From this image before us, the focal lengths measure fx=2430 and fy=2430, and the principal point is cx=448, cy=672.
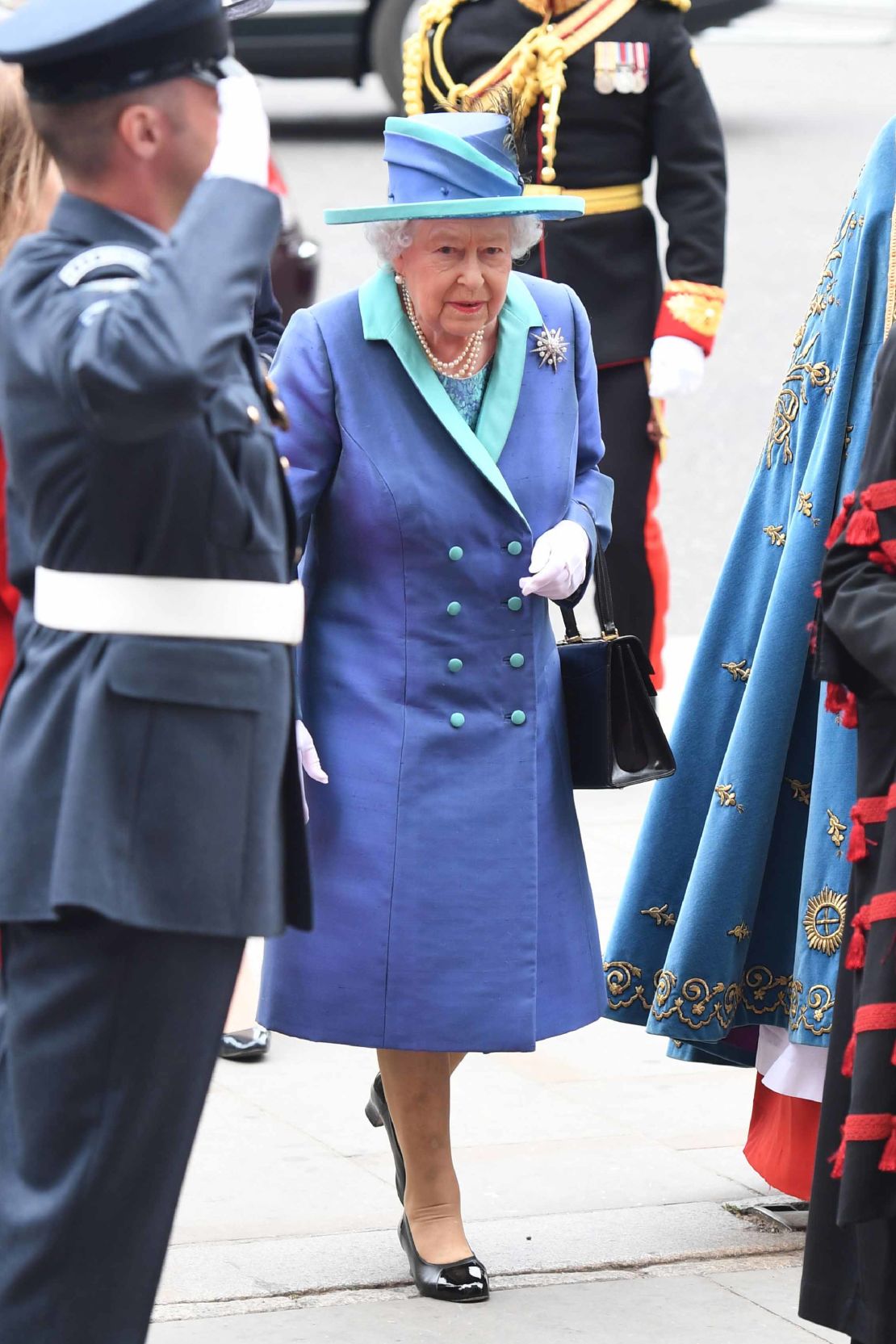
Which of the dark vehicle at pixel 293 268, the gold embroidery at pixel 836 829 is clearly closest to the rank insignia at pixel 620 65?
the dark vehicle at pixel 293 268

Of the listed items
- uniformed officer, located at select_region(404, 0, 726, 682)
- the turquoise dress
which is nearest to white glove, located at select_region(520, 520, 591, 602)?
the turquoise dress

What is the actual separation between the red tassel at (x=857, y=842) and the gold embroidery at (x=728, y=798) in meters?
0.79

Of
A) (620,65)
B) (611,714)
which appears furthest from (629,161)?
(611,714)

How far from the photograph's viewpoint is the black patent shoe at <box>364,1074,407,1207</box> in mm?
3684

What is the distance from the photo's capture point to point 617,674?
11.9 ft

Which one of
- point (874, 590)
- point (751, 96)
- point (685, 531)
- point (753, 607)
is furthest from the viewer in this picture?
point (751, 96)

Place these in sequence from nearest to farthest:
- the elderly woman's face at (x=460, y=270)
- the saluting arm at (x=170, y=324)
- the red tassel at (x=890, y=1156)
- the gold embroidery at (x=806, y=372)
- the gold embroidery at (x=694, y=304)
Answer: the saluting arm at (x=170, y=324), the red tassel at (x=890, y=1156), the elderly woman's face at (x=460, y=270), the gold embroidery at (x=806, y=372), the gold embroidery at (x=694, y=304)

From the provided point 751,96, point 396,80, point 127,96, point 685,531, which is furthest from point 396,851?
point 751,96

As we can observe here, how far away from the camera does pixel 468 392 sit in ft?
11.9

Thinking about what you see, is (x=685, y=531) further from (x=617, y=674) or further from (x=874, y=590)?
(x=874, y=590)

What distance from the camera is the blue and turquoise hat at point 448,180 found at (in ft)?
11.4

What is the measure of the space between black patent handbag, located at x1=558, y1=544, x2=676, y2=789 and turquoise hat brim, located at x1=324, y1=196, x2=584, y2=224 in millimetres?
528

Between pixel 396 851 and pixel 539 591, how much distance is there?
43 cm

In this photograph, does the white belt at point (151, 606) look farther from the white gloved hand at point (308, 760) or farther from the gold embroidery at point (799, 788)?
the gold embroidery at point (799, 788)
